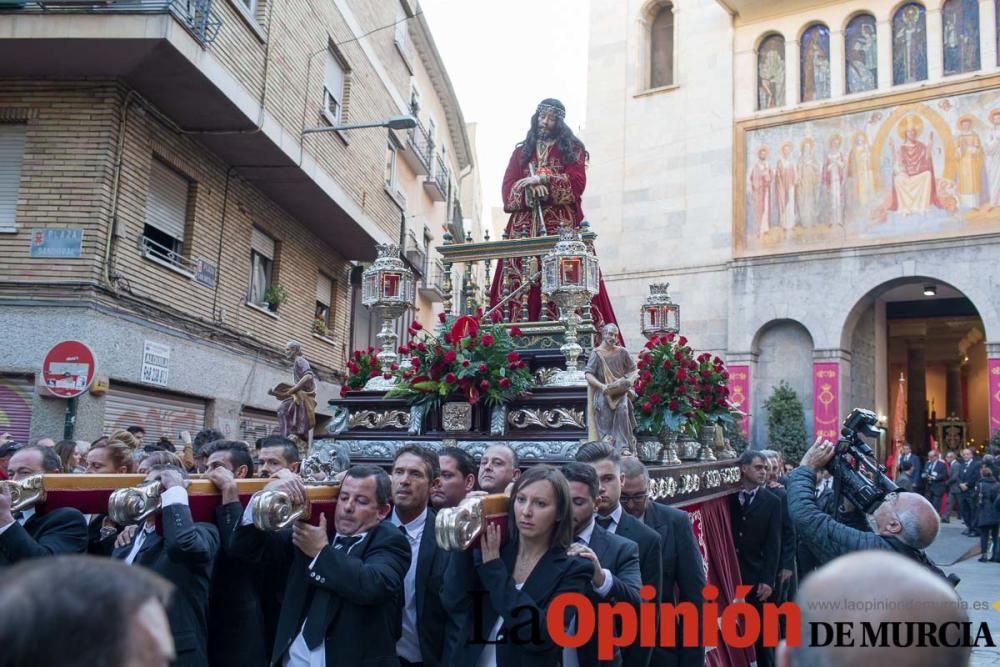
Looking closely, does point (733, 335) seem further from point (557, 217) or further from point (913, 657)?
point (913, 657)

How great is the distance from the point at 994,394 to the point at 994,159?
5824 mm

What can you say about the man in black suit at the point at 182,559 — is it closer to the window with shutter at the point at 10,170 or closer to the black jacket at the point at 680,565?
the black jacket at the point at 680,565

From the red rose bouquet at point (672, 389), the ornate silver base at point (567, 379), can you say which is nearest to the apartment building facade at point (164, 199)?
the ornate silver base at point (567, 379)

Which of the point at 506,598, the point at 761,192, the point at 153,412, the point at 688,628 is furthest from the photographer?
the point at 761,192

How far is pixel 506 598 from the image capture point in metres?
2.99

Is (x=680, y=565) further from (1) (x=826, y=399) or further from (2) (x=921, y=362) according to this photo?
(2) (x=921, y=362)

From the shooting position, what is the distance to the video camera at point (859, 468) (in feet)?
13.2

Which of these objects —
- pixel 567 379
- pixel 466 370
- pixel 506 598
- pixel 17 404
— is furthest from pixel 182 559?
pixel 17 404

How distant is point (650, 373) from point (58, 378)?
6.46m

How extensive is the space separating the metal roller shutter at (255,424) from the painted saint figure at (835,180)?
15.6 m

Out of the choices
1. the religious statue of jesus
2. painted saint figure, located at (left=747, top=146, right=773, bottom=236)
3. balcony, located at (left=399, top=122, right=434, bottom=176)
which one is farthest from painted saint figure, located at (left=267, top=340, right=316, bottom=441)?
painted saint figure, located at (left=747, top=146, right=773, bottom=236)

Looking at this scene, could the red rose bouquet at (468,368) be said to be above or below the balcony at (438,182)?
below

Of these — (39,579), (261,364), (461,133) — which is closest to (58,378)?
(261,364)

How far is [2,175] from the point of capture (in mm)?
10516
